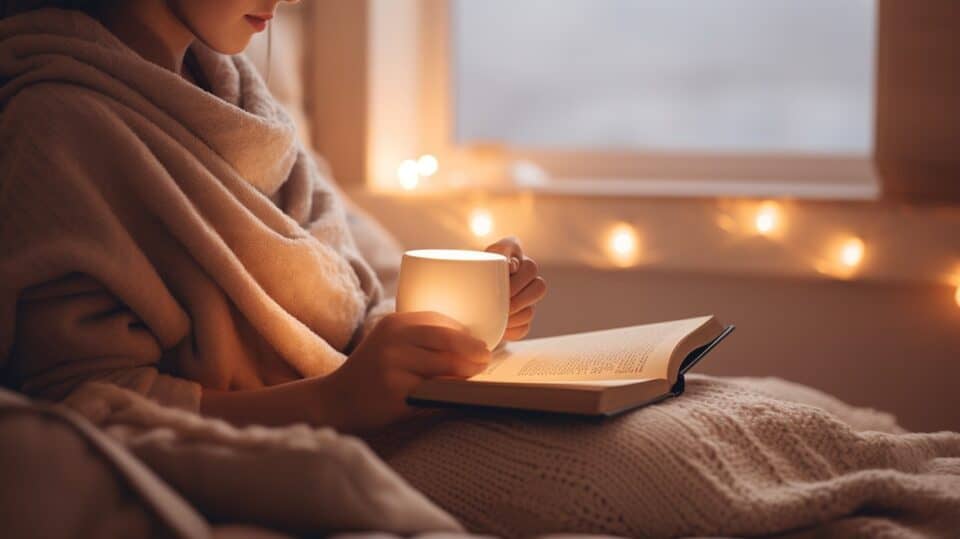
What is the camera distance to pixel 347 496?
0.63 metres

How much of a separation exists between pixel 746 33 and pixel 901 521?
75.5 inches

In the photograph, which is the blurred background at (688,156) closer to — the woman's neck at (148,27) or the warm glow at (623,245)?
the warm glow at (623,245)

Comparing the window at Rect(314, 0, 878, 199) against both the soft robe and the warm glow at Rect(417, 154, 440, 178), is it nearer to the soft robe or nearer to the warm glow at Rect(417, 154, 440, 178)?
the warm glow at Rect(417, 154, 440, 178)

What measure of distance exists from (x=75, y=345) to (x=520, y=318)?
494 mm

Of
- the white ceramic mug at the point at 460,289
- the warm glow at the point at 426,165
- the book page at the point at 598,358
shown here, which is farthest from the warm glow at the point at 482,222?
the white ceramic mug at the point at 460,289

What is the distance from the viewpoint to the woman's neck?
3.54 ft

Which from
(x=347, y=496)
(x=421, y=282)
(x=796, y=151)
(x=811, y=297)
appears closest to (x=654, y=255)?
(x=811, y=297)

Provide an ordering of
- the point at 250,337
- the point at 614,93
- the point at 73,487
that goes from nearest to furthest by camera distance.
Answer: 1. the point at 73,487
2. the point at 250,337
3. the point at 614,93

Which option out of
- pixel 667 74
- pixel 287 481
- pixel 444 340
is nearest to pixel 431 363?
pixel 444 340

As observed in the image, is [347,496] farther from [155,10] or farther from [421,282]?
[155,10]

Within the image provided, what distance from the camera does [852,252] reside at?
189cm

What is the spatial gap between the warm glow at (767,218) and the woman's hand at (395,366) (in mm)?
1206

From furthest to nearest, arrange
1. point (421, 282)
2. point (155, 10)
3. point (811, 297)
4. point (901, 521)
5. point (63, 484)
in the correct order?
1. point (811, 297)
2. point (155, 10)
3. point (421, 282)
4. point (901, 521)
5. point (63, 484)

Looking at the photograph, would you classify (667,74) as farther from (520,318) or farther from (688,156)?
(520,318)
